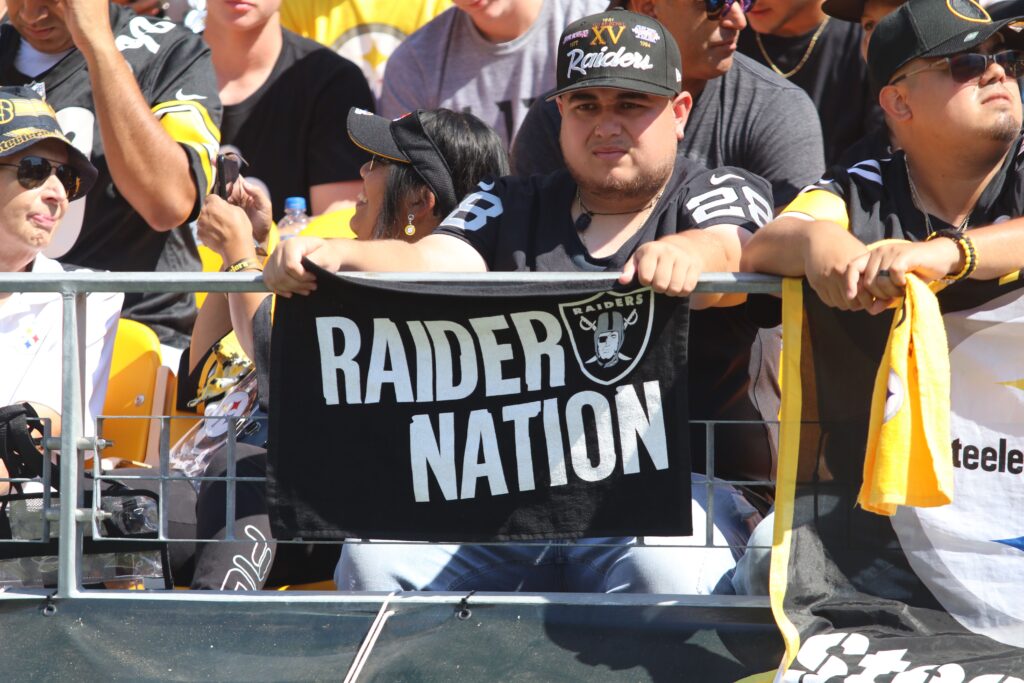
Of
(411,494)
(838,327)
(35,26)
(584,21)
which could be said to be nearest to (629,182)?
(584,21)

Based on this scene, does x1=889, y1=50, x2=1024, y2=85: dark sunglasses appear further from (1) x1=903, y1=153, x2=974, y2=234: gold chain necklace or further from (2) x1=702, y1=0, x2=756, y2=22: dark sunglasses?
(2) x1=702, y1=0, x2=756, y2=22: dark sunglasses

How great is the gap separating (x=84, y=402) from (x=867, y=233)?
1.90 metres

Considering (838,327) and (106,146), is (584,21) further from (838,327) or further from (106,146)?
(106,146)

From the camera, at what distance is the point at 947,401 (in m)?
2.83

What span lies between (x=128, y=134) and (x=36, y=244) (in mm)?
532

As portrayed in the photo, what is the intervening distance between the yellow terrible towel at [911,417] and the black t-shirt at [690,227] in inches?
27.0

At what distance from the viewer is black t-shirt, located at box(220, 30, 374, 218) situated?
5.94m

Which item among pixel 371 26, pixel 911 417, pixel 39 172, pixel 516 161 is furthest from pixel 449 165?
pixel 371 26

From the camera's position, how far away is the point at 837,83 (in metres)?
5.31

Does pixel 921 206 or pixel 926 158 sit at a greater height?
pixel 926 158

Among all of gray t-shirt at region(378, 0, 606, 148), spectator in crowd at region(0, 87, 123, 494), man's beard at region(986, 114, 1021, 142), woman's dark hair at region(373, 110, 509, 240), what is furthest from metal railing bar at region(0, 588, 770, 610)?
gray t-shirt at region(378, 0, 606, 148)

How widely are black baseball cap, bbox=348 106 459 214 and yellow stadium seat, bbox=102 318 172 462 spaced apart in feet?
3.53

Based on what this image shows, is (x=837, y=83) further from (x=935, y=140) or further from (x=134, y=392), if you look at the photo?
(x=134, y=392)

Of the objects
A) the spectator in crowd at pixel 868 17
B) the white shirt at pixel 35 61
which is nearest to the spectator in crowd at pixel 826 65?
the spectator in crowd at pixel 868 17
